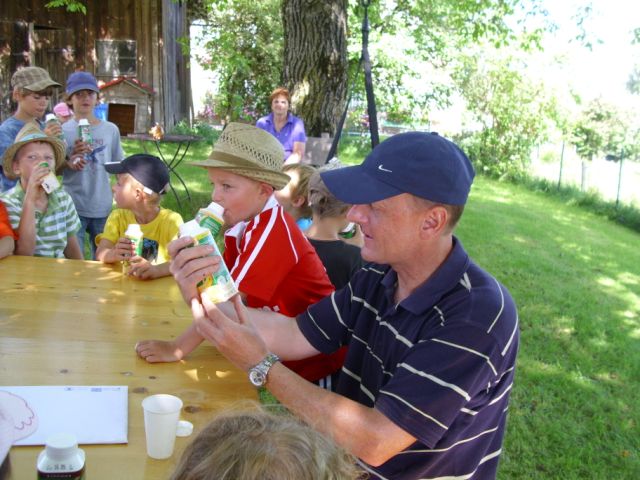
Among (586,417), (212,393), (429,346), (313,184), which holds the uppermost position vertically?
A: (313,184)

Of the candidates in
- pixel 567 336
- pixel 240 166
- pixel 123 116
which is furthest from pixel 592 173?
pixel 240 166

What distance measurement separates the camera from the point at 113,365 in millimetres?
1994

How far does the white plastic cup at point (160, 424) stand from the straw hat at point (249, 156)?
1129 millimetres

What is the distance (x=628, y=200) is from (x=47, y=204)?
36.4 feet

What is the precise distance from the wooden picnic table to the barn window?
532 inches

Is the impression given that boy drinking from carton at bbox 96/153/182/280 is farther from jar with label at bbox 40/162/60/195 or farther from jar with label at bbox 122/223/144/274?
jar with label at bbox 40/162/60/195

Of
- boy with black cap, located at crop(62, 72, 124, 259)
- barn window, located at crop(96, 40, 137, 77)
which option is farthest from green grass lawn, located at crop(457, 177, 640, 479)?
barn window, located at crop(96, 40, 137, 77)

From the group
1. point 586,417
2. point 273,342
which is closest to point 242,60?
point 586,417

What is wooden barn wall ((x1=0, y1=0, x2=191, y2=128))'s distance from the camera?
1430 centimetres

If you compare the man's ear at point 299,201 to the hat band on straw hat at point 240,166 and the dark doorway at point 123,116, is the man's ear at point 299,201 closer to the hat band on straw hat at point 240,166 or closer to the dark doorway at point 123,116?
the hat band on straw hat at point 240,166

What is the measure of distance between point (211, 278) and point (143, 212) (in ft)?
5.75

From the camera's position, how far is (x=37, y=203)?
3441mm

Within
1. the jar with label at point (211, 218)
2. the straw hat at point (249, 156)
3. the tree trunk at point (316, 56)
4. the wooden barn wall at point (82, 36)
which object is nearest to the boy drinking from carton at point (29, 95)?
the straw hat at point (249, 156)

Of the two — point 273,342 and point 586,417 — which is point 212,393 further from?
point 586,417
